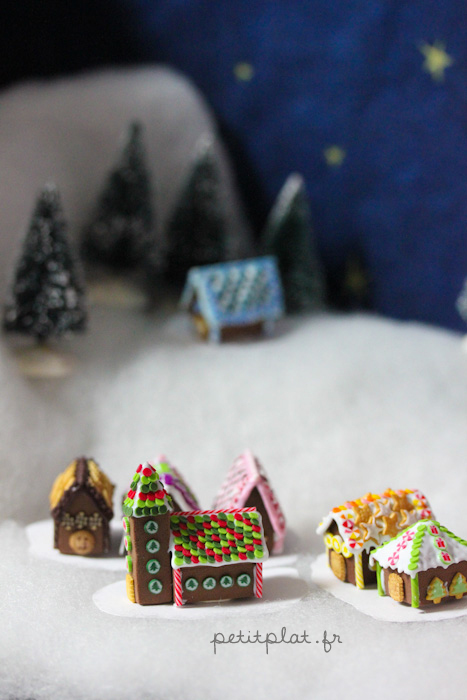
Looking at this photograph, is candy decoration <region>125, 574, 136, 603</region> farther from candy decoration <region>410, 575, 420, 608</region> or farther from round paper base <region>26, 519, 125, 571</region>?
candy decoration <region>410, 575, 420, 608</region>

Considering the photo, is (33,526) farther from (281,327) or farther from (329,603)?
(281,327)

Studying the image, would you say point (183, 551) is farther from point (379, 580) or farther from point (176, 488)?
point (379, 580)

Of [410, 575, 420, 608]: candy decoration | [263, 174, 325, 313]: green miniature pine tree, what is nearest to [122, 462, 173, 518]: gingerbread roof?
[410, 575, 420, 608]: candy decoration

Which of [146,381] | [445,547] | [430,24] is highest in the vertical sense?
[430,24]

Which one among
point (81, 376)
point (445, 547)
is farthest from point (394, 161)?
point (445, 547)

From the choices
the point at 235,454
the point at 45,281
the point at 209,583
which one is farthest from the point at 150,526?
the point at 45,281

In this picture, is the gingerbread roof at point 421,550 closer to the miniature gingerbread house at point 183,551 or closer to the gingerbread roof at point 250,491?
the miniature gingerbread house at point 183,551

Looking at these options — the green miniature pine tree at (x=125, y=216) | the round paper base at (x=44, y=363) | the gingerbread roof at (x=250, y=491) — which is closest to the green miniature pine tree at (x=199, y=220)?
the green miniature pine tree at (x=125, y=216)
